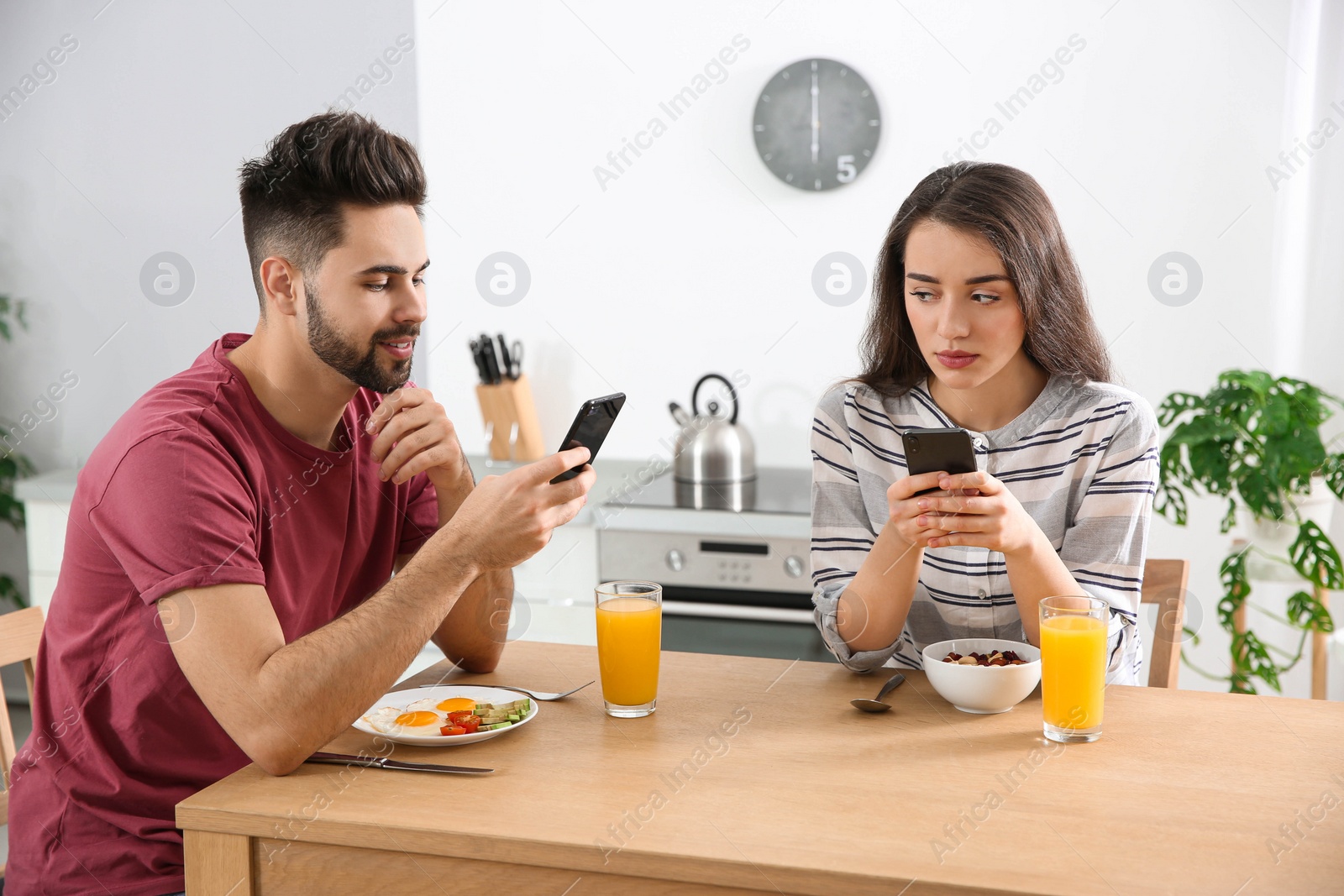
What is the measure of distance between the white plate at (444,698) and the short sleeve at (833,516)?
42cm

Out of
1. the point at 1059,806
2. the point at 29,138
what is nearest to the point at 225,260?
the point at 29,138

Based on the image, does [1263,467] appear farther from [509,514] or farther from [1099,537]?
[509,514]

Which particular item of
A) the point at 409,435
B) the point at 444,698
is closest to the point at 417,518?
the point at 409,435

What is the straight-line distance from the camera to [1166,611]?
161 centimetres

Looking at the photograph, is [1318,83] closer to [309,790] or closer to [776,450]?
[776,450]

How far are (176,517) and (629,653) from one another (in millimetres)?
512

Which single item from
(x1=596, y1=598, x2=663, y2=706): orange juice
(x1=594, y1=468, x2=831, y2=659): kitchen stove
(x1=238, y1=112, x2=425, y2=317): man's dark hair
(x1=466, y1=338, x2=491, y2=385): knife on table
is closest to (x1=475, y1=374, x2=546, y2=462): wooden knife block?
(x1=466, y1=338, x2=491, y2=385): knife on table

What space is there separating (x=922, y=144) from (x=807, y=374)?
690mm

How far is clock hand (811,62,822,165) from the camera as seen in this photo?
9.73 ft

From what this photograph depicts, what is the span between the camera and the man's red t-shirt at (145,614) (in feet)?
3.96

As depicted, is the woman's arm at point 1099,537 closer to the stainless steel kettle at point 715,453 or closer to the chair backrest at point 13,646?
the chair backrest at point 13,646

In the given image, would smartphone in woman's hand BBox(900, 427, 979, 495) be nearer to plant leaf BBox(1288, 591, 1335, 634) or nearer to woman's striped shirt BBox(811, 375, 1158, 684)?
woman's striped shirt BBox(811, 375, 1158, 684)

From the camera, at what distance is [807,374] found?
3131 mm

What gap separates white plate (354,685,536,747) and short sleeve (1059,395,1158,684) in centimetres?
74
